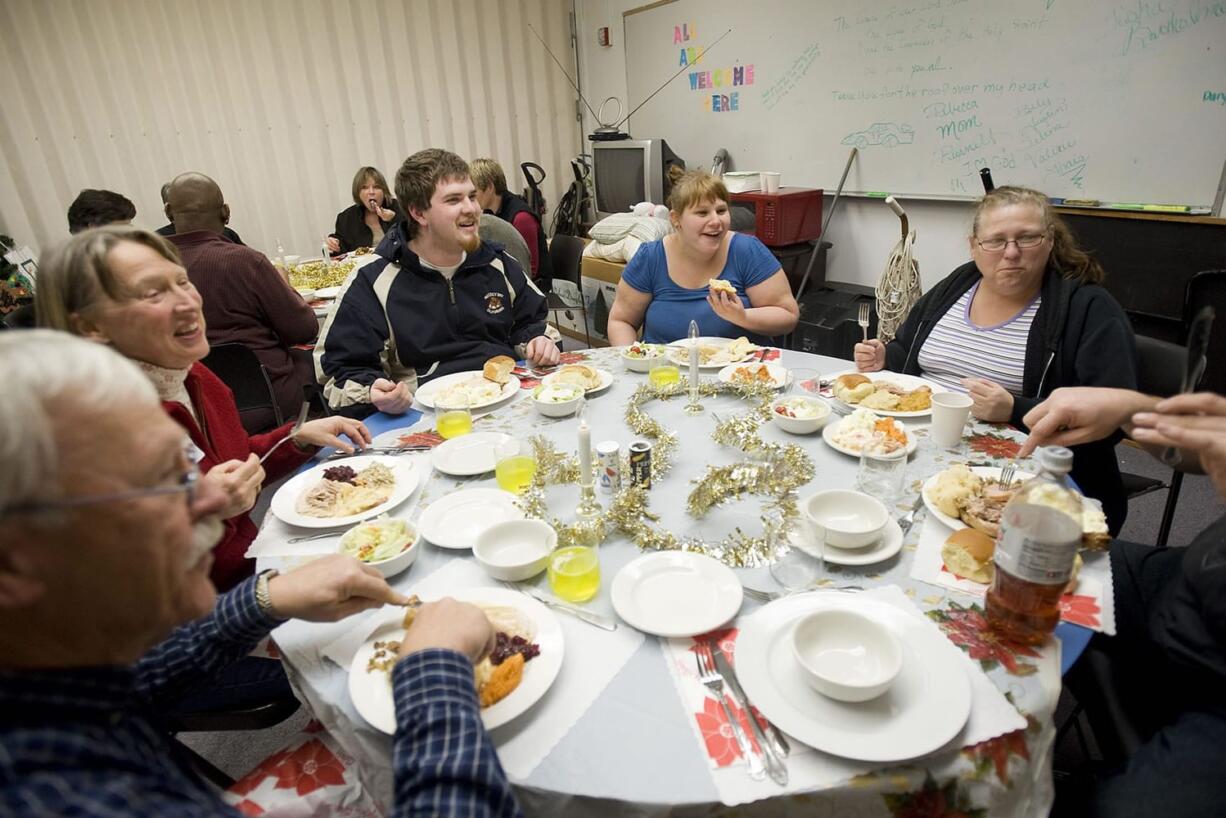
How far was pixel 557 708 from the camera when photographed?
943mm

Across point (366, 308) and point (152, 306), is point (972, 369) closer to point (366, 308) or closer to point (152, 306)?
point (366, 308)

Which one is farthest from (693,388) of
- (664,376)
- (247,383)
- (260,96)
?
(260,96)

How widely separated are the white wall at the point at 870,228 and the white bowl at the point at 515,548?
Answer: 325cm

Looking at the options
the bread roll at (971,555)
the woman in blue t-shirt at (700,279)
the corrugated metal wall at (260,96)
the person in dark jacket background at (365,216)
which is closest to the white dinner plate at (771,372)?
the woman in blue t-shirt at (700,279)

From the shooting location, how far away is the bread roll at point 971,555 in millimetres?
1151

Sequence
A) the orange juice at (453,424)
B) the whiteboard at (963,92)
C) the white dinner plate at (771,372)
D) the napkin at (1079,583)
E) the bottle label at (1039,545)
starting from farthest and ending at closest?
the whiteboard at (963,92)
the white dinner plate at (771,372)
the orange juice at (453,424)
the napkin at (1079,583)
the bottle label at (1039,545)

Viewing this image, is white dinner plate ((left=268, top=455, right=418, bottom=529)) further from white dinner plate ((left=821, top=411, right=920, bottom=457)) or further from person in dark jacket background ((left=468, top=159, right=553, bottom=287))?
person in dark jacket background ((left=468, top=159, right=553, bottom=287))

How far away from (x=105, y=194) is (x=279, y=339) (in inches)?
68.6

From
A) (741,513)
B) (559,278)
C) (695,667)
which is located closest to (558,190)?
(559,278)

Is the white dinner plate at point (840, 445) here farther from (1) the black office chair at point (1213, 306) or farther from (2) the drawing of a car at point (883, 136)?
(2) the drawing of a car at point (883, 136)

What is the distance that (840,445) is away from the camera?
1.62m

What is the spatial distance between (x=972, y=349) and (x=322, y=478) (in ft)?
6.80

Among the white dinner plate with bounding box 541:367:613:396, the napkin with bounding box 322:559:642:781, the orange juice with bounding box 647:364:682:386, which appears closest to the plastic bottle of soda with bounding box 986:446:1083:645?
the napkin with bounding box 322:559:642:781

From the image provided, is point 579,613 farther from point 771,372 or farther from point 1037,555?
point 771,372
